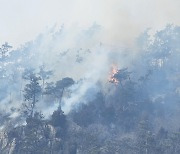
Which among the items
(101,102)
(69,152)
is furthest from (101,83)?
(69,152)

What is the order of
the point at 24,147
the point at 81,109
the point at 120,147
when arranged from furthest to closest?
the point at 81,109, the point at 120,147, the point at 24,147

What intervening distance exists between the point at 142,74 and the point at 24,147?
81.0 metres

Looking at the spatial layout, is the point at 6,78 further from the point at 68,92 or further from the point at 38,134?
the point at 38,134

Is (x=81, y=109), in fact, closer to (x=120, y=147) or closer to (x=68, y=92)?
(x=68, y=92)

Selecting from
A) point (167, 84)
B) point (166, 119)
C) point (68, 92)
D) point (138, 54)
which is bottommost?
point (166, 119)

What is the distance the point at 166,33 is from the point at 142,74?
31023 mm

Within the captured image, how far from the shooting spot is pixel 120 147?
12588cm

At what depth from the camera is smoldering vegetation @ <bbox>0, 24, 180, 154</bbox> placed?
401ft

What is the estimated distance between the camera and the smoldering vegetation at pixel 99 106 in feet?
401

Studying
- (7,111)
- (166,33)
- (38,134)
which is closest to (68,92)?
(7,111)

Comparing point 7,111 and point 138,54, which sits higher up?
point 138,54

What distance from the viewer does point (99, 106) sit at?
15225 cm

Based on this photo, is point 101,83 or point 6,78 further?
point 6,78

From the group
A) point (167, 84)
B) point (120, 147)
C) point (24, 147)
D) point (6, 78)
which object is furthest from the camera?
point (6, 78)
